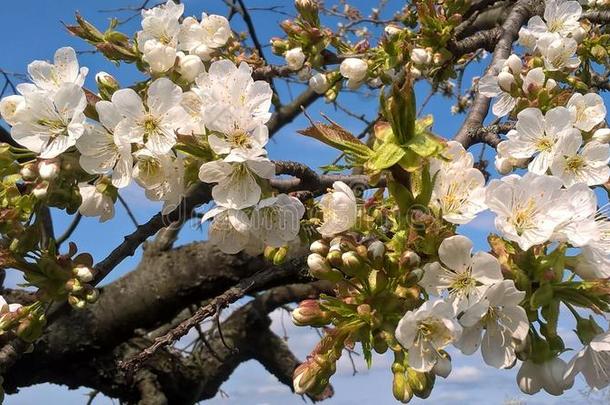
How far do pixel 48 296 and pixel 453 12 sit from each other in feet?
4.58

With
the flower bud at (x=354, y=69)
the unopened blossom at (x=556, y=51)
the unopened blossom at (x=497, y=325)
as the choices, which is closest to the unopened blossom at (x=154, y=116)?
the unopened blossom at (x=497, y=325)

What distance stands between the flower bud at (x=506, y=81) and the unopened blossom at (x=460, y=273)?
726 mm

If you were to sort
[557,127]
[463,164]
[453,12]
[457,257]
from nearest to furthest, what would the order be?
[457,257] → [463,164] → [557,127] → [453,12]

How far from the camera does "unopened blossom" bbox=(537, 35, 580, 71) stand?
1.72 meters

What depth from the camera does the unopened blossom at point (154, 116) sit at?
108 cm

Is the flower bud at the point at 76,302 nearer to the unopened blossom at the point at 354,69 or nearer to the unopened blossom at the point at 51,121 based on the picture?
the unopened blossom at the point at 51,121

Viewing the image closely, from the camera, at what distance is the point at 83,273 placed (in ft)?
4.15

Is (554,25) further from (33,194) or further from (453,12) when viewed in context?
(33,194)

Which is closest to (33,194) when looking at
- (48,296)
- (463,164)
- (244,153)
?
(48,296)

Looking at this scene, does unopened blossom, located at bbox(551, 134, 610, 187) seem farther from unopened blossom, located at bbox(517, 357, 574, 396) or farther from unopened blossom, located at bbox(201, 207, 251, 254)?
unopened blossom, located at bbox(201, 207, 251, 254)

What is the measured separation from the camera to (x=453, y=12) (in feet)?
6.32

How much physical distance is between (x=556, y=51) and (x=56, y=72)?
4.19ft

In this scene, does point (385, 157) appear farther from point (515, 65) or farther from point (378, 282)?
point (515, 65)

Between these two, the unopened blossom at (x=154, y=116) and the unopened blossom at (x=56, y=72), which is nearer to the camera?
the unopened blossom at (x=154, y=116)
